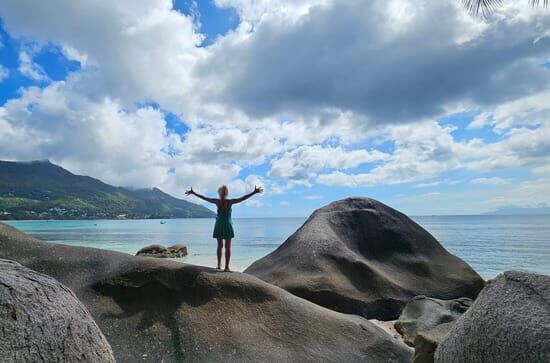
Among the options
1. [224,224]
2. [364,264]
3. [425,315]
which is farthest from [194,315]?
[364,264]

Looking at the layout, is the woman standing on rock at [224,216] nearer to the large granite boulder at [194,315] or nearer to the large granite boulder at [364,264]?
the large granite boulder at [194,315]

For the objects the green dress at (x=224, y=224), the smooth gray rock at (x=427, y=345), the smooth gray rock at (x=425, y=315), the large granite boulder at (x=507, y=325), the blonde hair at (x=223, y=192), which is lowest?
the smooth gray rock at (x=425, y=315)

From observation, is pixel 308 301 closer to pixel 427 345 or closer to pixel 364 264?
pixel 427 345

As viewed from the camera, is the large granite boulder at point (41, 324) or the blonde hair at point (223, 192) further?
the blonde hair at point (223, 192)

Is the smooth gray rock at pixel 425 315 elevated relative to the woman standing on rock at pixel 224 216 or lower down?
lower down

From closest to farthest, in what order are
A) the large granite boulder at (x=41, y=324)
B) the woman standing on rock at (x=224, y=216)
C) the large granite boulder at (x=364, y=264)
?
the large granite boulder at (x=41, y=324)
the woman standing on rock at (x=224, y=216)
the large granite boulder at (x=364, y=264)

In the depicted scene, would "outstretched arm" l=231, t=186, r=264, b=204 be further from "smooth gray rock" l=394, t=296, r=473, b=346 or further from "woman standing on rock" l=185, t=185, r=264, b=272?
"smooth gray rock" l=394, t=296, r=473, b=346

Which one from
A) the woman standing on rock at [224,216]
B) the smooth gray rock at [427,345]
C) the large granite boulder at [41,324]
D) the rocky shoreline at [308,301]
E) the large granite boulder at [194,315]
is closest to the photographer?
the large granite boulder at [41,324]

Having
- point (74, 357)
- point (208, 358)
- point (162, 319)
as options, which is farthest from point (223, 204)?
point (74, 357)

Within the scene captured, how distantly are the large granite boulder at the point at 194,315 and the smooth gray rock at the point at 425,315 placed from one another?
2777 mm

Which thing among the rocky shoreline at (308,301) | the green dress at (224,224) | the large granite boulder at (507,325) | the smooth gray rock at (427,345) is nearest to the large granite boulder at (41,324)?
the rocky shoreline at (308,301)

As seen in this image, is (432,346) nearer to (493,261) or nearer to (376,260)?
(376,260)

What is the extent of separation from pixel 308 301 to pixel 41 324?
6.57 m

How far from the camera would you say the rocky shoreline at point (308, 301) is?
Result: 380 centimetres
